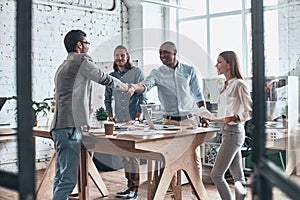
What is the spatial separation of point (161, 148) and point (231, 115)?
2.07ft

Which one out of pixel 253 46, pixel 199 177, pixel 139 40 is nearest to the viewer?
pixel 253 46

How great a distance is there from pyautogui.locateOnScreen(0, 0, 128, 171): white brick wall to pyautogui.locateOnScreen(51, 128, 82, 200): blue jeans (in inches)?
87.8

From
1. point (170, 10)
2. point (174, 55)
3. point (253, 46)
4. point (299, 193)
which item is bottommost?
point (299, 193)

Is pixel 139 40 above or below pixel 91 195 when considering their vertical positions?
above

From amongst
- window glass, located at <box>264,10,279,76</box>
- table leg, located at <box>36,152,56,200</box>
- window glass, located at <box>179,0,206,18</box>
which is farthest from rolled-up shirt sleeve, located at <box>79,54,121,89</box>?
window glass, located at <box>179,0,206,18</box>

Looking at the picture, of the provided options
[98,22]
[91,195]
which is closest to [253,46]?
[91,195]

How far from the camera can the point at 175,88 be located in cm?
386

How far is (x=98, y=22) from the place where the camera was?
6691 mm

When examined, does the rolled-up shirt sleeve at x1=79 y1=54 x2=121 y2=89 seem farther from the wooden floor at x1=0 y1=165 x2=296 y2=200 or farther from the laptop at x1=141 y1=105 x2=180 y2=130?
the wooden floor at x1=0 y1=165 x2=296 y2=200

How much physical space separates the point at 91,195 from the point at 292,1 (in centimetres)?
386

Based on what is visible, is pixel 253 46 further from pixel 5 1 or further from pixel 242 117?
pixel 5 1

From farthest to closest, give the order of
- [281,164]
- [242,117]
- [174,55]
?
[281,164], [174,55], [242,117]

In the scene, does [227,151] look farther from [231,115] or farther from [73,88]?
[73,88]

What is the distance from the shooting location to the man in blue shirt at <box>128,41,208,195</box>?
3.81 metres
